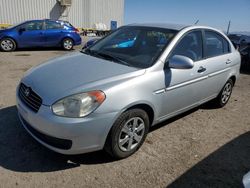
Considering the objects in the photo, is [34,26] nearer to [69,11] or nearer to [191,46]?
[191,46]

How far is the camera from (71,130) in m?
2.83

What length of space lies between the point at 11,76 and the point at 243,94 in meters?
6.02

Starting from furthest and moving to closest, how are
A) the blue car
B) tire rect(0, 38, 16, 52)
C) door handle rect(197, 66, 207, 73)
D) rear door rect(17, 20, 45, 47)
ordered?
rear door rect(17, 20, 45, 47) < the blue car < tire rect(0, 38, 16, 52) < door handle rect(197, 66, 207, 73)

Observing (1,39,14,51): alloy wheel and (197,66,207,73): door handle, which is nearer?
(197,66,207,73): door handle

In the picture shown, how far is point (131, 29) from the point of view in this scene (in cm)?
454

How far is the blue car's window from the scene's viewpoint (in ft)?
39.4

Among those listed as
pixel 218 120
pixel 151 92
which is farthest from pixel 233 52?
pixel 151 92

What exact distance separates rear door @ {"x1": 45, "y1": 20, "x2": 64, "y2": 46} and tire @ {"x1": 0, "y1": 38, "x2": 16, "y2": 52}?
1.51 metres

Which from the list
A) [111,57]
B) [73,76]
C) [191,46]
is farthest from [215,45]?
[73,76]

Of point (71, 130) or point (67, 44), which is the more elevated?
point (71, 130)

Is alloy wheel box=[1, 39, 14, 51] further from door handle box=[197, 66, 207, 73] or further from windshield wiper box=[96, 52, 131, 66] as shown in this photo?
door handle box=[197, 66, 207, 73]

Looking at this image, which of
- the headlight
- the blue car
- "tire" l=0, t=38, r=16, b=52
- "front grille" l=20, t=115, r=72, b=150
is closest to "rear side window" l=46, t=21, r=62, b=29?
the blue car

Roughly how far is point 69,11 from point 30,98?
22.0 m

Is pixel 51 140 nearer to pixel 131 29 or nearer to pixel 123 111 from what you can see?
pixel 123 111
